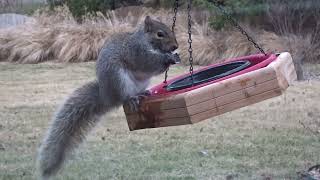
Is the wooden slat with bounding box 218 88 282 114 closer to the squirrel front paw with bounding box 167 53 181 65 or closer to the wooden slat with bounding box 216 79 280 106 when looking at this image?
the wooden slat with bounding box 216 79 280 106

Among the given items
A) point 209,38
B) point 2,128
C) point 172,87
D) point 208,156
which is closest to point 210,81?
point 172,87

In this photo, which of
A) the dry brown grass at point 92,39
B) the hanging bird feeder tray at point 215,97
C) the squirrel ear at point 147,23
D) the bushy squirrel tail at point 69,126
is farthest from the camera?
the dry brown grass at point 92,39

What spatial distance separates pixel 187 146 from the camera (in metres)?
6.67

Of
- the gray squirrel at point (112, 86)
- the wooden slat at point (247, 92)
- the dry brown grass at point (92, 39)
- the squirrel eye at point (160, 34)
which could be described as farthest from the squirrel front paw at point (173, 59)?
the dry brown grass at point (92, 39)

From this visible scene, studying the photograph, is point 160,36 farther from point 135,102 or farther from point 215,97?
point 215,97

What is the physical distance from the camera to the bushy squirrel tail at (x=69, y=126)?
4.32m

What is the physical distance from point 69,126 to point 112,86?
472mm

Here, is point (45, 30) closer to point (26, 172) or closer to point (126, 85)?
point (26, 172)

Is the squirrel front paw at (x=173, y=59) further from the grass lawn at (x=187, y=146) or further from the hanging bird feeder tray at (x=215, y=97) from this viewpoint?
the grass lawn at (x=187, y=146)

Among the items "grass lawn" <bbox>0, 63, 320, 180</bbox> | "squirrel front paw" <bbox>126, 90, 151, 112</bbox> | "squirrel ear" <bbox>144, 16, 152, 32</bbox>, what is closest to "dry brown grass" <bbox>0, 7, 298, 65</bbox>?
Result: "grass lawn" <bbox>0, 63, 320, 180</bbox>

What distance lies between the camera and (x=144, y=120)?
161 inches

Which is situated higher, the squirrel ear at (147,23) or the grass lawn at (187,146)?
the squirrel ear at (147,23)

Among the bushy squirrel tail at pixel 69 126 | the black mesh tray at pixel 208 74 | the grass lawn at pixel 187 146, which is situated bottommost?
the grass lawn at pixel 187 146

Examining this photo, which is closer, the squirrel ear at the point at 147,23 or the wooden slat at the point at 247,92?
the wooden slat at the point at 247,92
